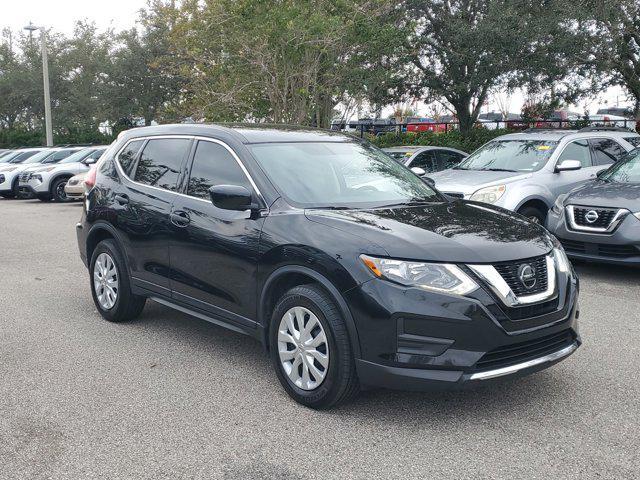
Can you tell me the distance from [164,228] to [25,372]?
1408 mm

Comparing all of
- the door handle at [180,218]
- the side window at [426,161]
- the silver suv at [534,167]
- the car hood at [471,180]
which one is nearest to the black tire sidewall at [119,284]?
the door handle at [180,218]

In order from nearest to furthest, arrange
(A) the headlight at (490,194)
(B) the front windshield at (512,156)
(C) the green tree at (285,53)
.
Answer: (A) the headlight at (490,194)
(B) the front windshield at (512,156)
(C) the green tree at (285,53)

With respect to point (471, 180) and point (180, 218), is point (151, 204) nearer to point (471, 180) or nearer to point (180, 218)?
point (180, 218)

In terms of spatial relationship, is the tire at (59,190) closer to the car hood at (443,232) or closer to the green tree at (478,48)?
the green tree at (478,48)

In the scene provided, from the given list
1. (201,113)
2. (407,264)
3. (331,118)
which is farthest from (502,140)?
(201,113)

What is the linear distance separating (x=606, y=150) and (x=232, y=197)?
8130 mm

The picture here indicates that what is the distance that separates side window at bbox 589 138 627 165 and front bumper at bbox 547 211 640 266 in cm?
276

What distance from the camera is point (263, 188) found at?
4.62 meters

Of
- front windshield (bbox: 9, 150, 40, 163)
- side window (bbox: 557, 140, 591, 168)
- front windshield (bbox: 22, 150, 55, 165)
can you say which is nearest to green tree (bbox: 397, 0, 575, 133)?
side window (bbox: 557, 140, 591, 168)

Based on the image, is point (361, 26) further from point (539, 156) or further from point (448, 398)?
point (448, 398)

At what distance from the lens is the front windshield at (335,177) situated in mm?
4664

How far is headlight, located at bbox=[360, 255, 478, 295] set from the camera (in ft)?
12.2

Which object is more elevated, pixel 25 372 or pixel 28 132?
pixel 28 132

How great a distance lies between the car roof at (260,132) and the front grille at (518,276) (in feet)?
6.58
